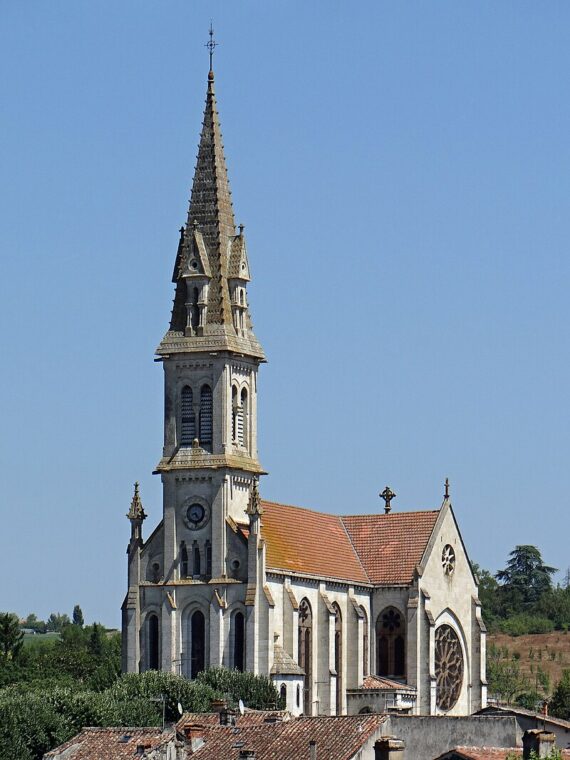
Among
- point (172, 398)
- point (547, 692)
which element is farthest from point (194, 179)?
point (547, 692)

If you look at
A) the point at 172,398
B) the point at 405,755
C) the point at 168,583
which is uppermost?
the point at 172,398

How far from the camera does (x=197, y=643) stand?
440 ft

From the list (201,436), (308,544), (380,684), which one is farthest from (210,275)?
(380,684)

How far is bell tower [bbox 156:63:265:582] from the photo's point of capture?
13538 centimetres

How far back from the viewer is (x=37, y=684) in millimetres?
147250

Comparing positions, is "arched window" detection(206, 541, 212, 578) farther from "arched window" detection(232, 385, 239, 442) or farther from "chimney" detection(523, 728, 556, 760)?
"chimney" detection(523, 728, 556, 760)

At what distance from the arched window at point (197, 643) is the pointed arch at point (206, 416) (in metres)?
8.83

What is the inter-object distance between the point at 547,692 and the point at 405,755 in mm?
109617

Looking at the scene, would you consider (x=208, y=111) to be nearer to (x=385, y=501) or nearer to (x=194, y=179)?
(x=194, y=179)

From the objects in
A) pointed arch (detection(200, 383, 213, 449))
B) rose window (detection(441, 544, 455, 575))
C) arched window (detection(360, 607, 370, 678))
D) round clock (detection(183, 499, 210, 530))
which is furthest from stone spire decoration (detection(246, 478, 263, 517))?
rose window (detection(441, 544, 455, 575))

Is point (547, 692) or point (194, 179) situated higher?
point (194, 179)

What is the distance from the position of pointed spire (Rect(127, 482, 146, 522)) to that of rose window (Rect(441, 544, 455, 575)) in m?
19.2

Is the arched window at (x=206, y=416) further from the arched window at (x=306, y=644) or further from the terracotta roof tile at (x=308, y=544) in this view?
the arched window at (x=306, y=644)

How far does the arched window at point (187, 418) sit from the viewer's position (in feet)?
448
